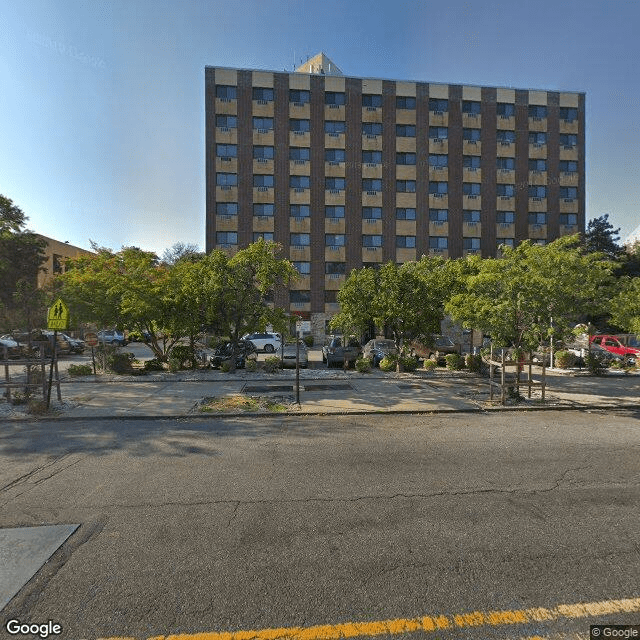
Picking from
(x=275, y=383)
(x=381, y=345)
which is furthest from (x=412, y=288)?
(x=275, y=383)

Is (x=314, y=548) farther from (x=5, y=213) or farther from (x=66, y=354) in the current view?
(x=66, y=354)

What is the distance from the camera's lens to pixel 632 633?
9.38 ft

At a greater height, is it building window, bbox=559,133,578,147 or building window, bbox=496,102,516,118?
building window, bbox=496,102,516,118

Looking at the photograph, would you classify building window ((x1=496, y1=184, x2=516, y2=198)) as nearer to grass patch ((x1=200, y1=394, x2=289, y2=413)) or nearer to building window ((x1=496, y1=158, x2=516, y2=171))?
building window ((x1=496, y1=158, x2=516, y2=171))

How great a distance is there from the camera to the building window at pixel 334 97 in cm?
4050

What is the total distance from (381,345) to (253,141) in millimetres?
29345

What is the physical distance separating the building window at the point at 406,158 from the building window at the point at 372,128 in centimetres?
318

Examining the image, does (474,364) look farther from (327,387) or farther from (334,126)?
(334,126)

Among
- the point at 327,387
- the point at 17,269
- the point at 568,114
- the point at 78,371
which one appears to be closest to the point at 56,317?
the point at 78,371

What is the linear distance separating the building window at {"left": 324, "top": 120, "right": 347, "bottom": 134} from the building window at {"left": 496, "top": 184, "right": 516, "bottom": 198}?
18.4 meters

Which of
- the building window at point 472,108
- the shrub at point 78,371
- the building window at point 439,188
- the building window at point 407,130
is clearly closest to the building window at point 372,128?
the building window at point 407,130

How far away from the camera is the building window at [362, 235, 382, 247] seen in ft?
135

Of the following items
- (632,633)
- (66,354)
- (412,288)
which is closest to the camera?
(632,633)

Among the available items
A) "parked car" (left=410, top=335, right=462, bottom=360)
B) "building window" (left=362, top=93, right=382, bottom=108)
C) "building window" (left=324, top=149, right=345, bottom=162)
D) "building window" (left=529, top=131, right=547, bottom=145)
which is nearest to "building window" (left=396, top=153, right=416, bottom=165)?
"building window" (left=362, top=93, right=382, bottom=108)
